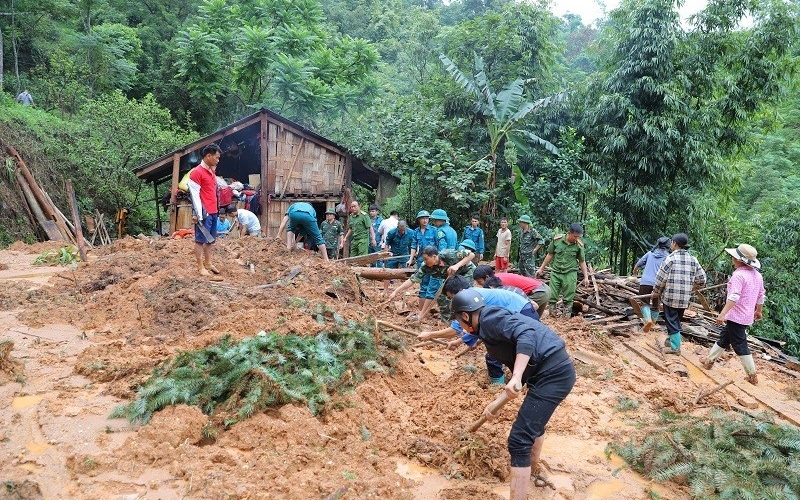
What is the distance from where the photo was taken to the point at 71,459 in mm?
3918

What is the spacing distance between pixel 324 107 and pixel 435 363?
530 inches

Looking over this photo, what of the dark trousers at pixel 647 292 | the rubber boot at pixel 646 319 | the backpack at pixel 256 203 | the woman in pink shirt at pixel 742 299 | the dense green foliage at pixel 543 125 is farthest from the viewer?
the dense green foliage at pixel 543 125

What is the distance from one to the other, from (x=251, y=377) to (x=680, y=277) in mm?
6260

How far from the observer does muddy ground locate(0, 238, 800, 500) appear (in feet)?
12.9

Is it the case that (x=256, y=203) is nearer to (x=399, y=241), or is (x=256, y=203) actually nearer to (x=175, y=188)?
(x=175, y=188)

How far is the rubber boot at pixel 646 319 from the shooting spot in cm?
932

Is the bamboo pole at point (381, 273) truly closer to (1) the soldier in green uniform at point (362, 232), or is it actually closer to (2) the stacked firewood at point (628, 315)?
(1) the soldier in green uniform at point (362, 232)

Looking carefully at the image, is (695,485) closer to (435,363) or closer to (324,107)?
(435,363)

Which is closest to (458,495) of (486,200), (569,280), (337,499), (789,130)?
(337,499)

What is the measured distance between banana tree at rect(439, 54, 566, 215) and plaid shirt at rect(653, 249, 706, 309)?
773cm

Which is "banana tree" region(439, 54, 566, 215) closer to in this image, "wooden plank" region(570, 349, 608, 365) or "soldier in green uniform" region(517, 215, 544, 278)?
"soldier in green uniform" region(517, 215, 544, 278)

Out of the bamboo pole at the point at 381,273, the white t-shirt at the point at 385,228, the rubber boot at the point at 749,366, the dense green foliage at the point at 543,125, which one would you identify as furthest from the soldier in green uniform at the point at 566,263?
the dense green foliage at the point at 543,125

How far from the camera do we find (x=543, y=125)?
16.8m

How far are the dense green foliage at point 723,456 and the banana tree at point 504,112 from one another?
11052 millimetres
